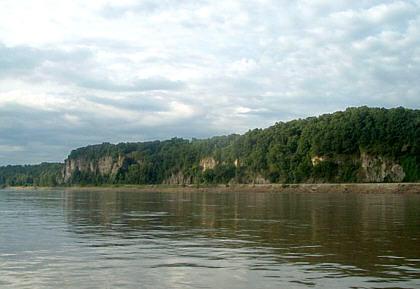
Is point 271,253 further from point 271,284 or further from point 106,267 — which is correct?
point 106,267

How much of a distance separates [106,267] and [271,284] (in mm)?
5721

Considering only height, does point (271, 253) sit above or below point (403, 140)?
below

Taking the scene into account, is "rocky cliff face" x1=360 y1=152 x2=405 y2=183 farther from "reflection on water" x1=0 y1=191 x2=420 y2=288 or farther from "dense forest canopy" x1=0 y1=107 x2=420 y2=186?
"reflection on water" x1=0 y1=191 x2=420 y2=288

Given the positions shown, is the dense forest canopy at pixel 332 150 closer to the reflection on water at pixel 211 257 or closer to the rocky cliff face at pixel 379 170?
the rocky cliff face at pixel 379 170

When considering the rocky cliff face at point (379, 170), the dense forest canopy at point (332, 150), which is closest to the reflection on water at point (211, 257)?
the dense forest canopy at point (332, 150)

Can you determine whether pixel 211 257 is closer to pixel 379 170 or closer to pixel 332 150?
pixel 379 170

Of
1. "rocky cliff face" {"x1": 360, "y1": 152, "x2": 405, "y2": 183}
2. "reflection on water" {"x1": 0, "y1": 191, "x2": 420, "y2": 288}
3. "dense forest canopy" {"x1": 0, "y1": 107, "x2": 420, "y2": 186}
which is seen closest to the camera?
"reflection on water" {"x1": 0, "y1": 191, "x2": 420, "y2": 288}

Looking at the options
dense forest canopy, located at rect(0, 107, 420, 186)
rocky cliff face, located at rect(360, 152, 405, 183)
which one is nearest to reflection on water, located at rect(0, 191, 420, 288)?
dense forest canopy, located at rect(0, 107, 420, 186)

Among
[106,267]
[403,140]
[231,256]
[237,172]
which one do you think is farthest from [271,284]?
[237,172]

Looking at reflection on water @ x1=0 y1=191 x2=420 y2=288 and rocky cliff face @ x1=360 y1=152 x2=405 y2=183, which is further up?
rocky cliff face @ x1=360 y1=152 x2=405 y2=183

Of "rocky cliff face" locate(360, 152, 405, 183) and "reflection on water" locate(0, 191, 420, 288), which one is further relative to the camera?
"rocky cliff face" locate(360, 152, 405, 183)

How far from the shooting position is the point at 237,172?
174 m

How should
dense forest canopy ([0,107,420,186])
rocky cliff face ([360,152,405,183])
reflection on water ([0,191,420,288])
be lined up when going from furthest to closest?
1. rocky cliff face ([360,152,405,183])
2. dense forest canopy ([0,107,420,186])
3. reflection on water ([0,191,420,288])

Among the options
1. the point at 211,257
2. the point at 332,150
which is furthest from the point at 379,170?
the point at 211,257
